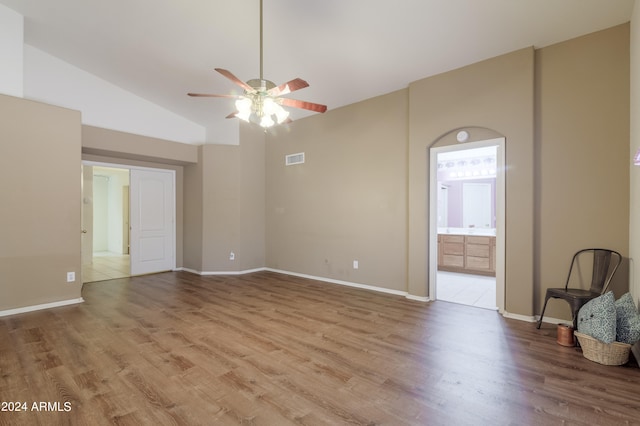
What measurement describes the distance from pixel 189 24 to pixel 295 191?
3.40 m

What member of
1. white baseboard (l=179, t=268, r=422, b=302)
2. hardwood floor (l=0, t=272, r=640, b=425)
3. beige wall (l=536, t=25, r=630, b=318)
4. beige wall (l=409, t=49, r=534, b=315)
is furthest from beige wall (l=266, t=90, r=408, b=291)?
beige wall (l=536, t=25, r=630, b=318)

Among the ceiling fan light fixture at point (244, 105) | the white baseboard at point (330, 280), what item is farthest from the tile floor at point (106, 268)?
the ceiling fan light fixture at point (244, 105)

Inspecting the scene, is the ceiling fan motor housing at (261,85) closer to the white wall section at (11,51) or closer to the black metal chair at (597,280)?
the black metal chair at (597,280)

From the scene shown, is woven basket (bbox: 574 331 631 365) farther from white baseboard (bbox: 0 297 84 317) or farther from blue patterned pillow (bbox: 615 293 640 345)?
white baseboard (bbox: 0 297 84 317)

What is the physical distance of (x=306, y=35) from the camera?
12.4ft

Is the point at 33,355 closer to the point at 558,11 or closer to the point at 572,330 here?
the point at 572,330

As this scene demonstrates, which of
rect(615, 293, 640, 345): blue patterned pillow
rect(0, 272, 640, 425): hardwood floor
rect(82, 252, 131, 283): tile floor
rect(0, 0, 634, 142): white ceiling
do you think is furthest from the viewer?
rect(82, 252, 131, 283): tile floor

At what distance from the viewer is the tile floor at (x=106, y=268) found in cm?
617

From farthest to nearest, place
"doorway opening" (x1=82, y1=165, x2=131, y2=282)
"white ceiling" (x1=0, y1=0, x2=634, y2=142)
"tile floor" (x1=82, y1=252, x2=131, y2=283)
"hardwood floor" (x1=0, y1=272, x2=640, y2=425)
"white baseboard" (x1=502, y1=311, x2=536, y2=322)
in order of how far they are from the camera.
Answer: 1. "doorway opening" (x1=82, y1=165, x2=131, y2=282)
2. "tile floor" (x1=82, y1=252, x2=131, y2=283)
3. "white baseboard" (x1=502, y1=311, x2=536, y2=322)
4. "white ceiling" (x1=0, y1=0, x2=634, y2=142)
5. "hardwood floor" (x1=0, y1=272, x2=640, y2=425)

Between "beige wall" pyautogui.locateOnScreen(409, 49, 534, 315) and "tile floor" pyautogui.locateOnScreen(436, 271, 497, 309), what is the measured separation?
1.74ft

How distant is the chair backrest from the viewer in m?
3.18

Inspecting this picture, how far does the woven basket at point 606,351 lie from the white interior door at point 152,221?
7.22 metres

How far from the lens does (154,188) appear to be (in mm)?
6652

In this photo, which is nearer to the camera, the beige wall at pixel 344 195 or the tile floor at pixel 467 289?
the tile floor at pixel 467 289
